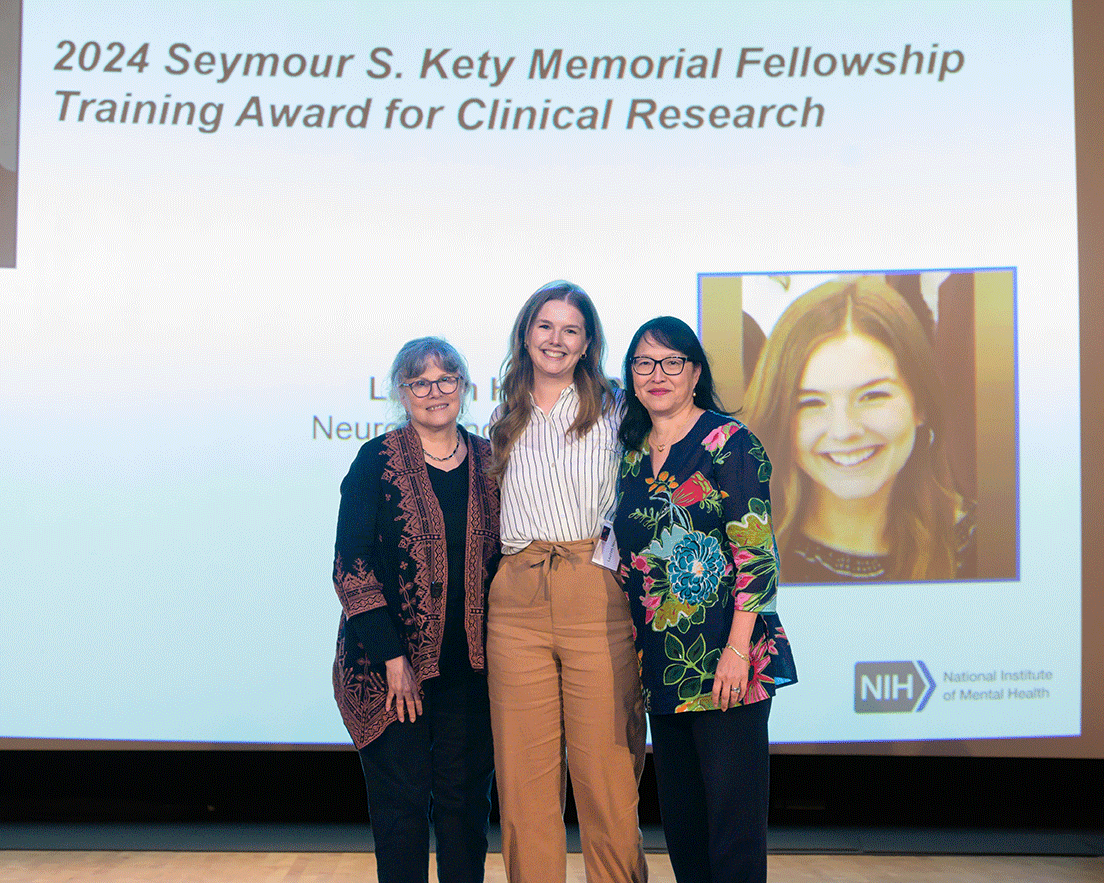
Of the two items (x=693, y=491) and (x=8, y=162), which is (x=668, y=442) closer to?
(x=693, y=491)

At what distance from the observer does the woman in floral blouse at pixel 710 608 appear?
1.62 meters

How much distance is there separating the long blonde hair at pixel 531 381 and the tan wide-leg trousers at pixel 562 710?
0.76 ft

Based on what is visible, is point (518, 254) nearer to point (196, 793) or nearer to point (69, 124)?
point (69, 124)

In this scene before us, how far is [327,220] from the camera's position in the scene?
2713 millimetres

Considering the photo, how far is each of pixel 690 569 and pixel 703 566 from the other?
2 cm

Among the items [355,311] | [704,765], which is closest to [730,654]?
[704,765]

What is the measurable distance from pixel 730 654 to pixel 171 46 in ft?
8.11

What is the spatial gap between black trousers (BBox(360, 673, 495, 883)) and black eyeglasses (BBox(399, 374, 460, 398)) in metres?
0.58

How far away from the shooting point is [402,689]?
174 cm

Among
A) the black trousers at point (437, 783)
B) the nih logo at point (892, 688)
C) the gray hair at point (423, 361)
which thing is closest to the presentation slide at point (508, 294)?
the nih logo at point (892, 688)

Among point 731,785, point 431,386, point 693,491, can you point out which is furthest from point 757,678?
point 431,386

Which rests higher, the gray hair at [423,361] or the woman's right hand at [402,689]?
the gray hair at [423,361]

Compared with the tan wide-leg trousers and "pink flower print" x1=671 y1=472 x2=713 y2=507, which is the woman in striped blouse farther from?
"pink flower print" x1=671 y1=472 x2=713 y2=507

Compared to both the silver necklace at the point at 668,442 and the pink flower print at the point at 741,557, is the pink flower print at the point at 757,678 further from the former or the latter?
the silver necklace at the point at 668,442
